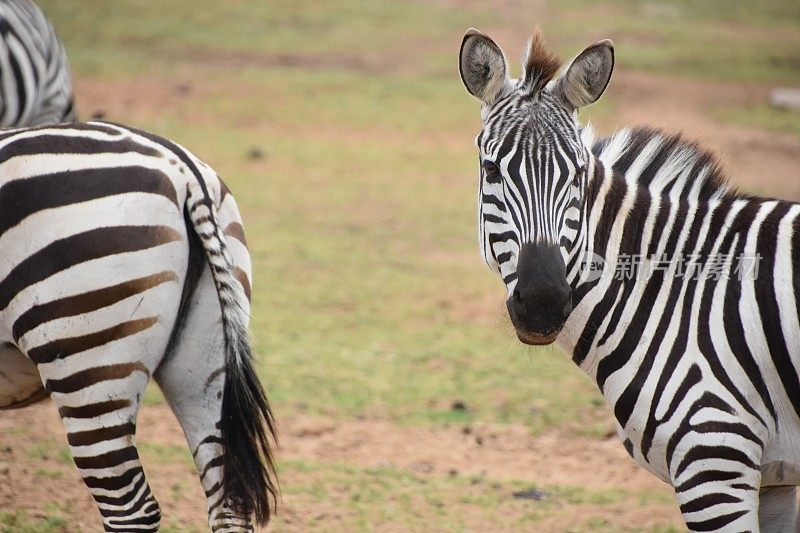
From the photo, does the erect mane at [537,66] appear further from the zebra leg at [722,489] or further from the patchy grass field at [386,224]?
the zebra leg at [722,489]

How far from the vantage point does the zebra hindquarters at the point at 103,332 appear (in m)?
3.64

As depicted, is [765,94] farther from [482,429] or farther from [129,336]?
[129,336]

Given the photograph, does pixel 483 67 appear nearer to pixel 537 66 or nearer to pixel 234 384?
pixel 537 66

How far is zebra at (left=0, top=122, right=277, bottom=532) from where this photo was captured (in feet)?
12.0

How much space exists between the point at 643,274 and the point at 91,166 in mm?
2400

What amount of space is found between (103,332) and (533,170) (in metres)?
1.87

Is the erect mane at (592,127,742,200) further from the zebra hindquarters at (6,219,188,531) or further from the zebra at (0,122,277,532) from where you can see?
the zebra hindquarters at (6,219,188,531)

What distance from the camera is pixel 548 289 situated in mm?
3490

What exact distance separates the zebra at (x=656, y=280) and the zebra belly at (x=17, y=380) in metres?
2.05

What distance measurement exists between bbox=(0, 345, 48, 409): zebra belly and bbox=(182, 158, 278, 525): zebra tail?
2.81ft

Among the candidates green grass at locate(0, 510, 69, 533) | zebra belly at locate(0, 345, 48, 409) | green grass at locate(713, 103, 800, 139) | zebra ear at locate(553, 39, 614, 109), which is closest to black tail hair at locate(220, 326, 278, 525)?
zebra belly at locate(0, 345, 48, 409)

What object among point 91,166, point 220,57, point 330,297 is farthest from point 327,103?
point 91,166

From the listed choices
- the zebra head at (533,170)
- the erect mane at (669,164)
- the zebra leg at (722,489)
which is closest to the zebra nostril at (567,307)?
the zebra head at (533,170)

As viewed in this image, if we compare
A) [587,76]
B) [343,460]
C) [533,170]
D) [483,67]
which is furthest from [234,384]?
[343,460]
